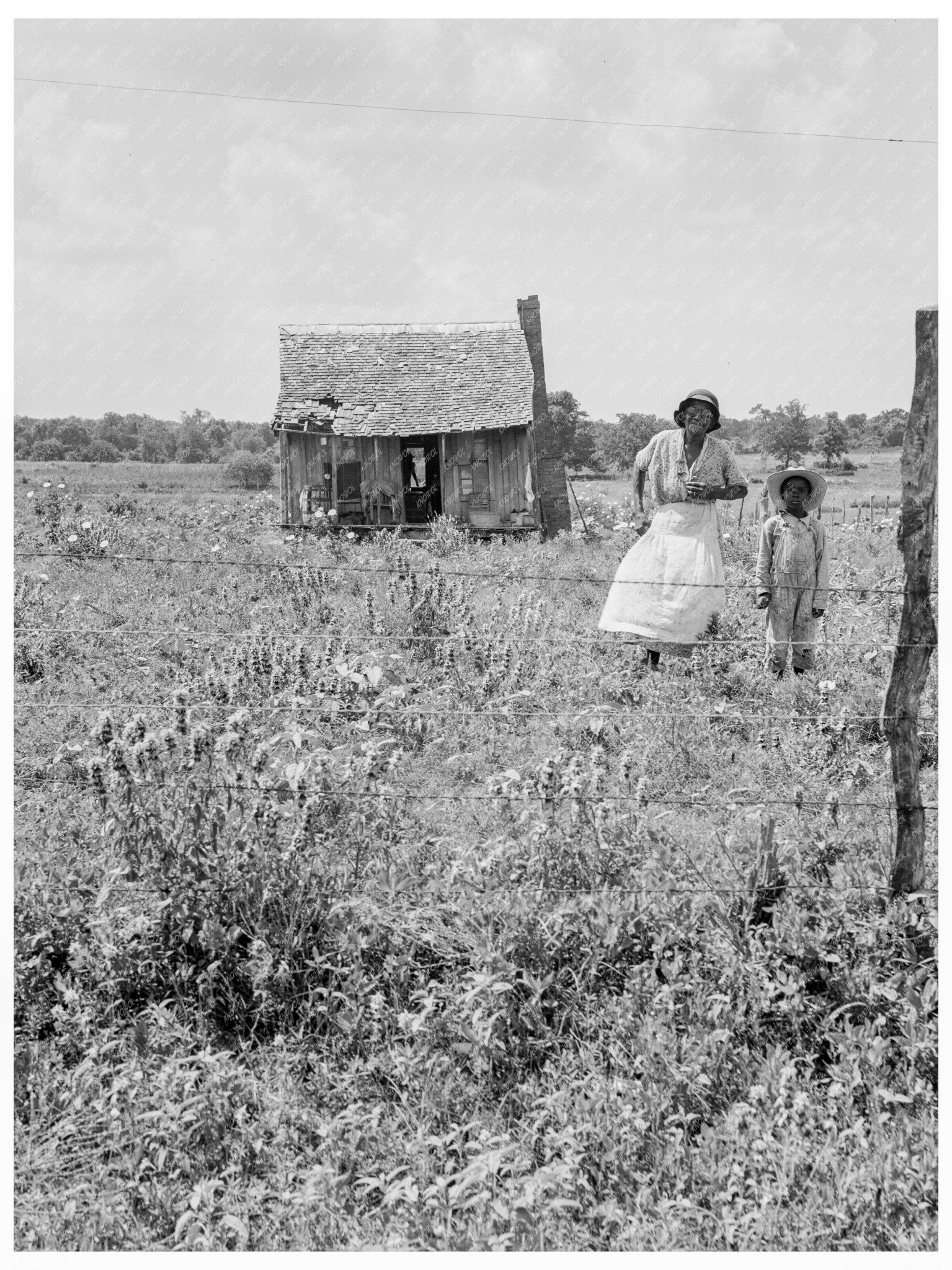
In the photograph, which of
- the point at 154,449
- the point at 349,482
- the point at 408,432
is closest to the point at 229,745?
the point at 408,432

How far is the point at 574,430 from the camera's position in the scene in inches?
2016

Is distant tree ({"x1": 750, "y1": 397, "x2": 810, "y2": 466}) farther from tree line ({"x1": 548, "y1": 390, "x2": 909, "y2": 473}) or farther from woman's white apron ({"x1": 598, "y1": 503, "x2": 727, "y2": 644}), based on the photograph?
woman's white apron ({"x1": 598, "y1": 503, "x2": 727, "y2": 644})

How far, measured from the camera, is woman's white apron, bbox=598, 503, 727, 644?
6668 mm

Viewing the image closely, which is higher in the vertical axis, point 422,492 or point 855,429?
point 855,429

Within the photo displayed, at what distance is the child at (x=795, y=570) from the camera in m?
6.64

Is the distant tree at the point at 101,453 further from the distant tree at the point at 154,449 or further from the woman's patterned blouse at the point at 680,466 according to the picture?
the woman's patterned blouse at the point at 680,466

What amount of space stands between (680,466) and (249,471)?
45252 millimetres

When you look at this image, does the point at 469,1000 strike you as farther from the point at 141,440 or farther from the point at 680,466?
the point at 141,440

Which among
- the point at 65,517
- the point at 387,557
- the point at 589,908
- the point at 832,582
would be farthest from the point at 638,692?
the point at 65,517

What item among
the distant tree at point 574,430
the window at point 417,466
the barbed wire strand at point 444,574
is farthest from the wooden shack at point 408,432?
the distant tree at point 574,430

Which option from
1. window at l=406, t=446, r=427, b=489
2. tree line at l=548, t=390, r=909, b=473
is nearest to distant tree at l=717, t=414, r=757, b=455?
tree line at l=548, t=390, r=909, b=473

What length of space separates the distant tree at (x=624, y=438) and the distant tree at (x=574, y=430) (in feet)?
2.84
